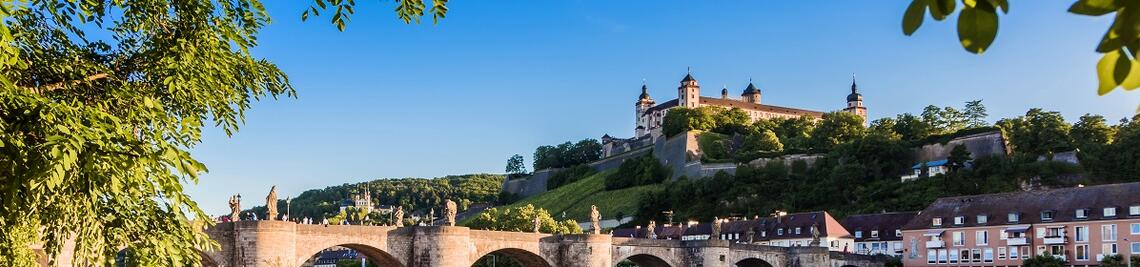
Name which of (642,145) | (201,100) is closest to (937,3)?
(201,100)

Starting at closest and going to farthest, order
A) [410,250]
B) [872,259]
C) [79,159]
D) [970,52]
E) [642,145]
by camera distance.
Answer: [970,52], [79,159], [410,250], [872,259], [642,145]

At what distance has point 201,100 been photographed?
1325 cm

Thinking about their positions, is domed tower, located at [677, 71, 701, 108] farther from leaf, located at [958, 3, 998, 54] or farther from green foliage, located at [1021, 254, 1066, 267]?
leaf, located at [958, 3, 998, 54]

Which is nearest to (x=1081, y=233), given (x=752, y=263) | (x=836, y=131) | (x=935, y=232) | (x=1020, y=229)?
(x=1020, y=229)

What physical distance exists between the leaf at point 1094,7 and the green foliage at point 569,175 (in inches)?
5592

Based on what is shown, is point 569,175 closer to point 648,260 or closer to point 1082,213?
point 648,260

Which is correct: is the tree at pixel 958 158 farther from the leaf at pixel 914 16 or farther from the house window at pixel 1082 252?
the leaf at pixel 914 16

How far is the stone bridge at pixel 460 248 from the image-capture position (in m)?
42.4

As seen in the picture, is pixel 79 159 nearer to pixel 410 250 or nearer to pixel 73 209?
pixel 73 209

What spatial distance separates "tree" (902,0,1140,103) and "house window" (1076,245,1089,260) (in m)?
64.8

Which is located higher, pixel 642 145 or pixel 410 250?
pixel 642 145

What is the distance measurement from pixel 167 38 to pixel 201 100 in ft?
2.86

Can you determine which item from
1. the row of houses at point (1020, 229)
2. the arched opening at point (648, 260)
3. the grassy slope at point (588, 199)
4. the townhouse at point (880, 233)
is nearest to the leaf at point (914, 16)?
the arched opening at point (648, 260)

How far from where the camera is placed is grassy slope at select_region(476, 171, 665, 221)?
117919mm
